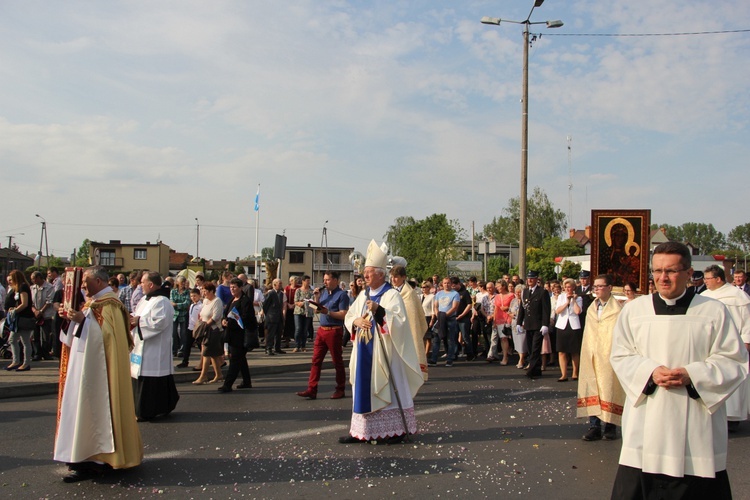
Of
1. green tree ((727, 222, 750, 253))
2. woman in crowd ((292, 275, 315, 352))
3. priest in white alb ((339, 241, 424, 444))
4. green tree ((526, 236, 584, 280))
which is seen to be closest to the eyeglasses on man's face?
priest in white alb ((339, 241, 424, 444))

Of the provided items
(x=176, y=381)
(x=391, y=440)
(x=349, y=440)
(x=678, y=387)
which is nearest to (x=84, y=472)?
(x=349, y=440)

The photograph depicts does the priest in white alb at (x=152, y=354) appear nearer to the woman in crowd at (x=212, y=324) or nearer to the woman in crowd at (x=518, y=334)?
the woman in crowd at (x=212, y=324)

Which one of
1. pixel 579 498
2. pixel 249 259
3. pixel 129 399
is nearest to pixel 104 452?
pixel 129 399

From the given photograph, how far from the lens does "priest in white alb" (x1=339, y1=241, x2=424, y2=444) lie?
6.95 metres

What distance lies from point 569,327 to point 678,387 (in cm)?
825

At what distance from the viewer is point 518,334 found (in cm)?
1369

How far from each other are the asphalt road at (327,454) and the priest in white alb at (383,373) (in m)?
0.20

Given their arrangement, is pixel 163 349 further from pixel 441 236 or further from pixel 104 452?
pixel 441 236

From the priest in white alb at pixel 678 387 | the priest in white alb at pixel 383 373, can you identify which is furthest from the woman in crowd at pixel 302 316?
the priest in white alb at pixel 678 387

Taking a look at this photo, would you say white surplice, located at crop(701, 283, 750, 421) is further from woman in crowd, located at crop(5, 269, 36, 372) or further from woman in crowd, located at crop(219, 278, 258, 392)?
woman in crowd, located at crop(5, 269, 36, 372)

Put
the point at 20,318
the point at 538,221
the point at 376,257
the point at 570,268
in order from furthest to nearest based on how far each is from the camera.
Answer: the point at 538,221 < the point at 570,268 < the point at 20,318 < the point at 376,257

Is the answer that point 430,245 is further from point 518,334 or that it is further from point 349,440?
point 349,440

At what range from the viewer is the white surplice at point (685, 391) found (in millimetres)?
3545

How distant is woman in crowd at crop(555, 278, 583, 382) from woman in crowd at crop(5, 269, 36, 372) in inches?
371
